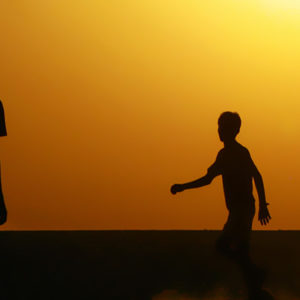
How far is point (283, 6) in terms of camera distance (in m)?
3.06

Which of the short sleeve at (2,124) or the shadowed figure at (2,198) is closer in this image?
the shadowed figure at (2,198)

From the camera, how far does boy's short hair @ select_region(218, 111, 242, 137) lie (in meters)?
2.75

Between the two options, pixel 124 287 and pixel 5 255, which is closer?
pixel 124 287

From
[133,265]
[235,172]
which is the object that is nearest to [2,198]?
[133,265]

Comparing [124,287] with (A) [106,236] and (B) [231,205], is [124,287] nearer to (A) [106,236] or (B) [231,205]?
(A) [106,236]

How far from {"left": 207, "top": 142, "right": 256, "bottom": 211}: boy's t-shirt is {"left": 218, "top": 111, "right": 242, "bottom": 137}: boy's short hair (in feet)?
0.26

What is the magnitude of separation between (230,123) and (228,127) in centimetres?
3

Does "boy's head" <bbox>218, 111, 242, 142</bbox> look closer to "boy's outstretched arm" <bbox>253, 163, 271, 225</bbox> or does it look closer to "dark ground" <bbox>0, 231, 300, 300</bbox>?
"boy's outstretched arm" <bbox>253, 163, 271, 225</bbox>

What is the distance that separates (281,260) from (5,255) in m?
1.74

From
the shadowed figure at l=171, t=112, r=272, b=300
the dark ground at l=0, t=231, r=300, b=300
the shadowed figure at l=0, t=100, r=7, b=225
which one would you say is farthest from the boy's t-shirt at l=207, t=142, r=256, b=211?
the shadowed figure at l=0, t=100, r=7, b=225

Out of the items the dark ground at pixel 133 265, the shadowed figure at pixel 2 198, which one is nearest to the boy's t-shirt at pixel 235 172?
the dark ground at pixel 133 265

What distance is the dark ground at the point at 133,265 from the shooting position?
268 centimetres

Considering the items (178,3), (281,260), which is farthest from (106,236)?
(178,3)

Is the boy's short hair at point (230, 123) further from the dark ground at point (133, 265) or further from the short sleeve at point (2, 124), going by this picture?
the short sleeve at point (2, 124)
